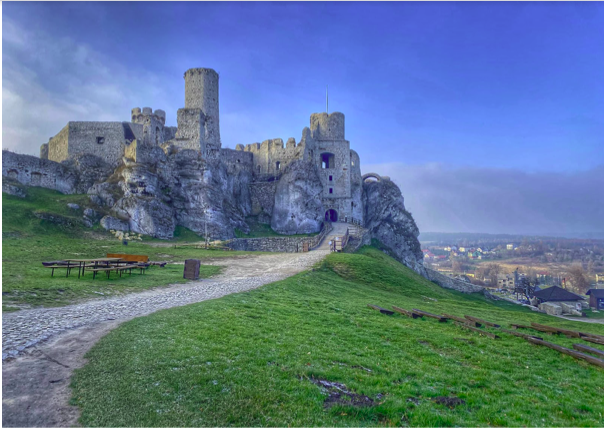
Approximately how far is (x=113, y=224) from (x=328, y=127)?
3845 cm

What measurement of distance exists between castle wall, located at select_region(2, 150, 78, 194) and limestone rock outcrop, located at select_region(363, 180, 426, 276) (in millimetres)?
46259

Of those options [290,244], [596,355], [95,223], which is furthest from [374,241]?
[596,355]

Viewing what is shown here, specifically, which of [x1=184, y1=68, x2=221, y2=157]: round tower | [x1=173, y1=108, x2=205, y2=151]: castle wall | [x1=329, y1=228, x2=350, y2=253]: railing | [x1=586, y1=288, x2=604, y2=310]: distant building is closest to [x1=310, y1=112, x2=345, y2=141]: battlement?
[x1=184, y1=68, x2=221, y2=157]: round tower

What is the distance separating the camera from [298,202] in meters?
56.2

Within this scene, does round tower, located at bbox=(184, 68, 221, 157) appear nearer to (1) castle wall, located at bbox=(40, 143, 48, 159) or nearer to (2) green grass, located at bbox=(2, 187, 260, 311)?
(2) green grass, located at bbox=(2, 187, 260, 311)

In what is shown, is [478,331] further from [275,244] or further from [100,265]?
[275,244]

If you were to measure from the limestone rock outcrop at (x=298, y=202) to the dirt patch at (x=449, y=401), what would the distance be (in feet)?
160

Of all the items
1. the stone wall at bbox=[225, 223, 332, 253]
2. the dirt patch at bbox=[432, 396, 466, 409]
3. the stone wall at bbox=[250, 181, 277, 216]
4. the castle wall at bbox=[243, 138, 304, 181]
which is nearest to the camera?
the dirt patch at bbox=[432, 396, 466, 409]

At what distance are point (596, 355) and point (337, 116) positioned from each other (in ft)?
187

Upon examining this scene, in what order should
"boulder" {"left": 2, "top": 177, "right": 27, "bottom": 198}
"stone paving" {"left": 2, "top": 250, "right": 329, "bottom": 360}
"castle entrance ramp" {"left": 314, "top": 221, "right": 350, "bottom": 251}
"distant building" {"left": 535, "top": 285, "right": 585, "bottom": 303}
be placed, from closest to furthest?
"stone paving" {"left": 2, "top": 250, "right": 329, "bottom": 360}
"boulder" {"left": 2, "top": 177, "right": 27, "bottom": 198}
"castle entrance ramp" {"left": 314, "top": 221, "right": 350, "bottom": 251}
"distant building" {"left": 535, "top": 285, "right": 585, "bottom": 303}

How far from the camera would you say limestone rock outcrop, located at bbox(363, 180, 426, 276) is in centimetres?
6260

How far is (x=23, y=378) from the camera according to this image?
20.8 ft

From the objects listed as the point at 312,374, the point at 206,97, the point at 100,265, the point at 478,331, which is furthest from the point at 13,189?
the point at 478,331

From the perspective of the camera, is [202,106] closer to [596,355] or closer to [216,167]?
[216,167]
